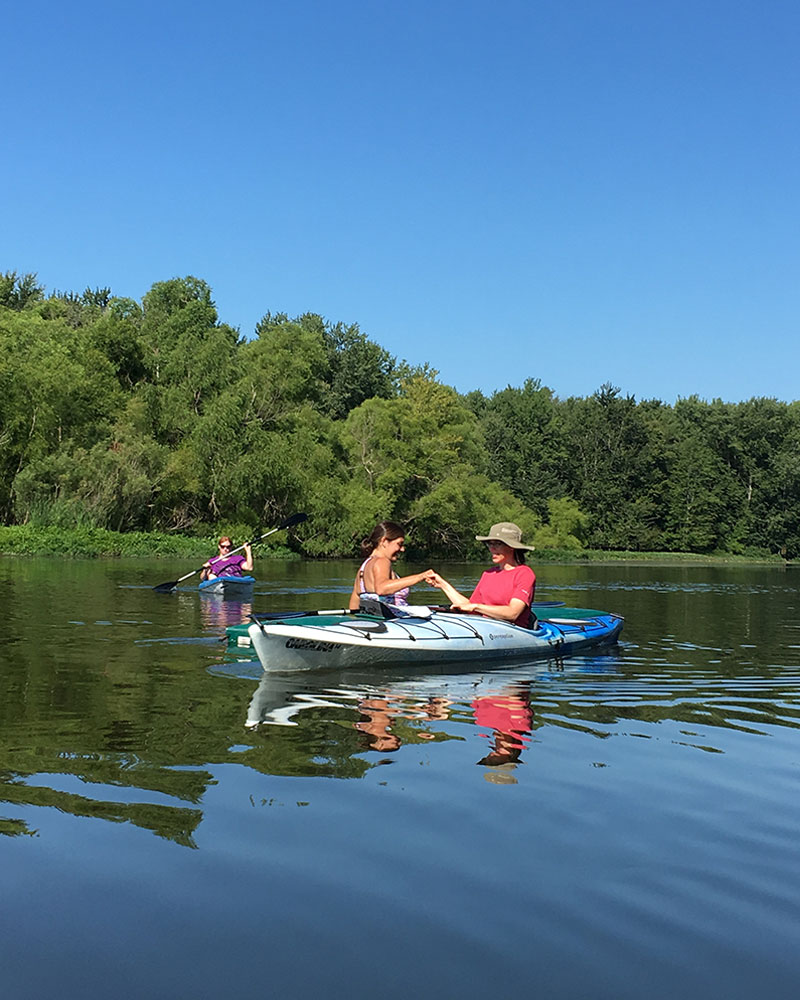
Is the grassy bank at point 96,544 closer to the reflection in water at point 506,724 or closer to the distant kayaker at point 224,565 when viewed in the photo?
the distant kayaker at point 224,565

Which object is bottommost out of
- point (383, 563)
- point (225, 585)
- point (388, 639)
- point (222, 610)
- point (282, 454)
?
point (222, 610)

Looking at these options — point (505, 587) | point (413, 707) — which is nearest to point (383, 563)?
point (505, 587)

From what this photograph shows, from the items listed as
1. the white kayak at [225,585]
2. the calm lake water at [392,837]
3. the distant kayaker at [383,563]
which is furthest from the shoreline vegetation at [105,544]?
the calm lake water at [392,837]

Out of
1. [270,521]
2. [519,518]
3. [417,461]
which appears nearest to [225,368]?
[270,521]

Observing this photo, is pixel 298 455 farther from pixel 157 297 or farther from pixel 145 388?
pixel 157 297

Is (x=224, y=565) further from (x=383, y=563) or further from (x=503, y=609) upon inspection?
(x=503, y=609)

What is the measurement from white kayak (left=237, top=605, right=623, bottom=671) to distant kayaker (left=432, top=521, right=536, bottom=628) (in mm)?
121

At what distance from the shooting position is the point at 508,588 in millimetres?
10781

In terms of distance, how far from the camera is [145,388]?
4366 centimetres

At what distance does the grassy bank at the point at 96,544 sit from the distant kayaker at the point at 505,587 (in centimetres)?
2403

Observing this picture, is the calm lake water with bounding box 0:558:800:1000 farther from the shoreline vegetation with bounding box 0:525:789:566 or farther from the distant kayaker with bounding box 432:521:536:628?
the shoreline vegetation with bounding box 0:525:789:566

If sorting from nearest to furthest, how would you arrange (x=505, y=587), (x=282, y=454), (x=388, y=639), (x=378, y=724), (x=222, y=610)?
(x=378, y=724), (x=388, y=639), (x=505, y=587), (x=222, y=610), (x=282, y=454)

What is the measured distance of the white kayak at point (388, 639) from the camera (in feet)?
30.4

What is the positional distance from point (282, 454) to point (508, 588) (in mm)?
31994
